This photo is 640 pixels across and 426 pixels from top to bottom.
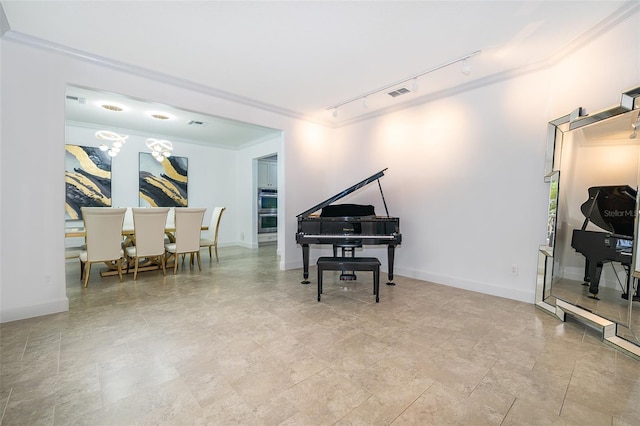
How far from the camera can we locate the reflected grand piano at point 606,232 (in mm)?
2354

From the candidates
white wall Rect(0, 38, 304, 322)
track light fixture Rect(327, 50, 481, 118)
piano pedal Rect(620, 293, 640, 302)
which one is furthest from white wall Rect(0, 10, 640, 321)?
piano pedal Rect(620, 293, 640, 302)

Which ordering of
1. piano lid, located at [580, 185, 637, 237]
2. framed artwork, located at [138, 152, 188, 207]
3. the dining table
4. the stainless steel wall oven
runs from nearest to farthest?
piano lid, located at [580, 185, 637, 237] → the dining table → framed artwork, located at [138, 152, 188, 207] → the stainless steel wall oven

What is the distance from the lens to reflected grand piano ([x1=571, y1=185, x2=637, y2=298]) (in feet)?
7.72

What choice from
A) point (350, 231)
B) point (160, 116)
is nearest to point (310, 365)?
point (350, 231)

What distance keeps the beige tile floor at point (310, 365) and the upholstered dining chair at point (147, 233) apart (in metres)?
1.04

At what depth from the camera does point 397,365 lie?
204 centimetres

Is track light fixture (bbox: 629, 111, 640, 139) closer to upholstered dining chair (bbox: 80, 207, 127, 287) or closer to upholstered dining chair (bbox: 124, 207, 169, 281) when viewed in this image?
upholstered dining chair (bbox: 124, 207, 169, 281)

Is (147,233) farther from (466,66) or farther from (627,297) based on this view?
(627,297)

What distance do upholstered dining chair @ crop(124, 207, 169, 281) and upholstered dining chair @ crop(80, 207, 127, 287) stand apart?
256 millimetres

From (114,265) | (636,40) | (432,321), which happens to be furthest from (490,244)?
(114,265)

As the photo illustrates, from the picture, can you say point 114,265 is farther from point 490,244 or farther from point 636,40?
point 636,40

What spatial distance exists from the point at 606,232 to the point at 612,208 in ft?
0.79

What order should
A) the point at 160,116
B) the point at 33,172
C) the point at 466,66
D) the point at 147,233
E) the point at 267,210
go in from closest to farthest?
the point at 33,172, the point at 466,66, the point at 147,233, the point at 160,116, the point at 267,210

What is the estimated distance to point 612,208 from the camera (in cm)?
253
